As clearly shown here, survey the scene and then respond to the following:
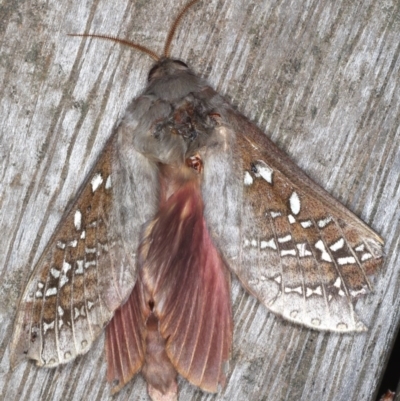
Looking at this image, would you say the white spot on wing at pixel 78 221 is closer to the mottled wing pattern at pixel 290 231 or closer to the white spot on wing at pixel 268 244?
the mottled wing pattern at pixel 290 231

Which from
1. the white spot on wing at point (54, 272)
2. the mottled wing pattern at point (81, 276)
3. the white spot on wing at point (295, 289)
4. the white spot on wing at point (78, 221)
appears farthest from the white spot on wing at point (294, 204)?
the white spot on wing at point (54, 272)

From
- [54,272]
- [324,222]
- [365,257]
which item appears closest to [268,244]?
[324,222]

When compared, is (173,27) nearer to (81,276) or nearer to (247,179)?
(247,179)

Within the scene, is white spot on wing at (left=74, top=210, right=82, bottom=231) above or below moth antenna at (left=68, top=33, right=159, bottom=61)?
below

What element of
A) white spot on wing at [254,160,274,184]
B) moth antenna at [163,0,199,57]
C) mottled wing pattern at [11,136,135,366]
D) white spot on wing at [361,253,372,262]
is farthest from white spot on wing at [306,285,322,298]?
moth antenna at [163,0,199,57]

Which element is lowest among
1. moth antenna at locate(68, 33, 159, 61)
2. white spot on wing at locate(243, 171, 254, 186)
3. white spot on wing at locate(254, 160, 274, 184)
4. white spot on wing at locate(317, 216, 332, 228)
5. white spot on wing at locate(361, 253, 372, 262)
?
white spot on wing at locate(361, 253, 372, 262)

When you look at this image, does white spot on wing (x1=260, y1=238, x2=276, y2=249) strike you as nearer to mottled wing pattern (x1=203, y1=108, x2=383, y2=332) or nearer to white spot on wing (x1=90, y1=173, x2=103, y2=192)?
mottled wing pattern (x1=203, y1=108, x2=383, y2=332)

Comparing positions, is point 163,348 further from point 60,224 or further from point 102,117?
point 102,117
